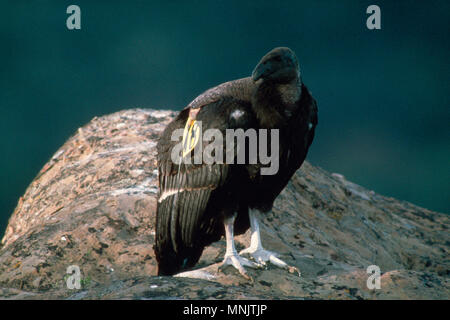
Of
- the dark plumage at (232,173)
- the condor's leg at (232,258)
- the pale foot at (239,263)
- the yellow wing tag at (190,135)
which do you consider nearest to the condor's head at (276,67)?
the dark plumage at (232,173)

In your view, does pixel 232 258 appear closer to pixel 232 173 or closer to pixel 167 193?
pixel 232 173

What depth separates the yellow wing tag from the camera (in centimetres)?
512

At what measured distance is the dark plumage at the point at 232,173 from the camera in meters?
4.89

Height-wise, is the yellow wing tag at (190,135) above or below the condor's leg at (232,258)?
above

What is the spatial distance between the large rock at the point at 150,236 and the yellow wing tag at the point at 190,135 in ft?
4.38

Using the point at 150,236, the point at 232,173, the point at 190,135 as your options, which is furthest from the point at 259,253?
the point at 150,236

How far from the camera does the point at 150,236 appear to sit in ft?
21.7

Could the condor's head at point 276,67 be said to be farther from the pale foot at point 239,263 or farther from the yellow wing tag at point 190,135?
the pale foot at point 239,263

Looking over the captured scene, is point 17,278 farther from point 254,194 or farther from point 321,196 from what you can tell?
point 321,196

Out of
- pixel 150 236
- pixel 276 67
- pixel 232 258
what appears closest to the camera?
pixel 276 67

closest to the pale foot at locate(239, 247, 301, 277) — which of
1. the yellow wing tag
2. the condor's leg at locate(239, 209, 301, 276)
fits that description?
the condor's leg at locate(239, 209, 301, 276)

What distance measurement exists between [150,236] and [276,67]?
309 centimetres
